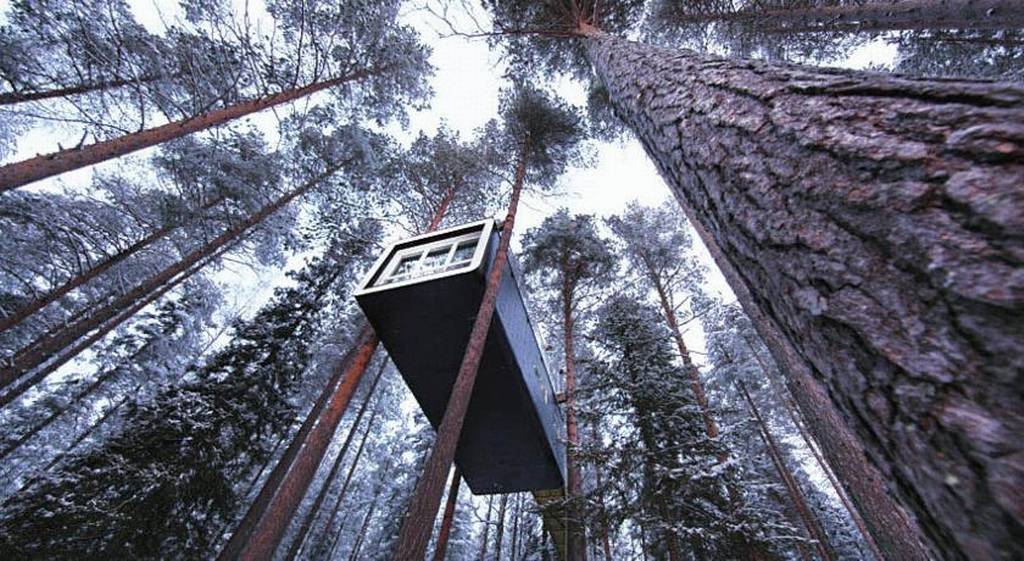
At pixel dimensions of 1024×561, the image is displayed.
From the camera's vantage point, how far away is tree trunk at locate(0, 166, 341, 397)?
27.4 ft

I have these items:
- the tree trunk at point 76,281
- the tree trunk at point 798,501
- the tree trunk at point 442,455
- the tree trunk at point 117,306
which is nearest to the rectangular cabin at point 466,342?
the tree trunk at point 442,455

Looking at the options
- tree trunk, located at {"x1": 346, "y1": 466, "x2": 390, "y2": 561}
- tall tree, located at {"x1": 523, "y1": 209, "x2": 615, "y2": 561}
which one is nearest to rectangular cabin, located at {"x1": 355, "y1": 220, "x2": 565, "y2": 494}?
tall tree, located at {"x1": 523, "y1": 209, "x2": 615, "y2": 561}

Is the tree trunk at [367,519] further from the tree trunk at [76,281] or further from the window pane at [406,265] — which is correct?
the window pane at [406,265]

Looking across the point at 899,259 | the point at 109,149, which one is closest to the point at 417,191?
the point at 109,149

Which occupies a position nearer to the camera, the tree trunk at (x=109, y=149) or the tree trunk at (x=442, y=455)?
the tree trunk at (x=442, y=455)

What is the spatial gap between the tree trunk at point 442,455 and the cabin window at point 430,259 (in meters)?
0.84

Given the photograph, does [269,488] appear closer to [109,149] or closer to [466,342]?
[466,342]

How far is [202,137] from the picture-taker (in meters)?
12.4

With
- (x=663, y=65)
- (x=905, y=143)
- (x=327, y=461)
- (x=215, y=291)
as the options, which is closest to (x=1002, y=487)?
(x=905, y=143)

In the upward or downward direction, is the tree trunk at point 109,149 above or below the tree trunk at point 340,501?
below

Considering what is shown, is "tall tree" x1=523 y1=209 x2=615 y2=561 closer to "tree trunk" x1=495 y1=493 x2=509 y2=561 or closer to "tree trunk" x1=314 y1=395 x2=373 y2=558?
"tree trunk" x1=495 y1=493 x2=509 y2=561

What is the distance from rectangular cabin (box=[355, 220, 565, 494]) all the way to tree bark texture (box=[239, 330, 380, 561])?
113 cm

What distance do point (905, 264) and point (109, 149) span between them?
8063 millimetres

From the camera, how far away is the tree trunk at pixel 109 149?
4.84 m
